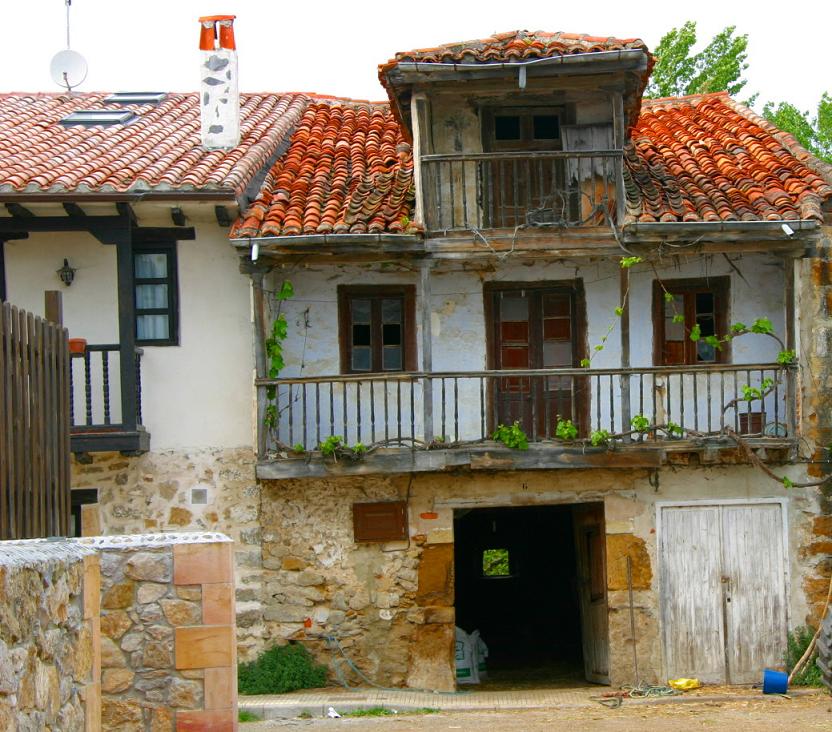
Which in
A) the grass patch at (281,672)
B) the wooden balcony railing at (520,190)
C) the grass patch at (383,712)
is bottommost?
the grass patch at (383,712)

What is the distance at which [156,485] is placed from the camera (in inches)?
602

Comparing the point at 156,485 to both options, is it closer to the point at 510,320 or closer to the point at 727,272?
the point at 510,320

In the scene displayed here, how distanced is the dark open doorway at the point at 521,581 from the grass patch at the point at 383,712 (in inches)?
214

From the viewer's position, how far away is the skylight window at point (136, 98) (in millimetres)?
20062

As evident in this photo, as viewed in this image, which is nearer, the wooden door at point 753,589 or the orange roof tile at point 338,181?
the orange roof tile at point 338,181

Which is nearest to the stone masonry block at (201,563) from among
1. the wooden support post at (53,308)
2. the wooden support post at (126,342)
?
the wooden support post at (53,308)

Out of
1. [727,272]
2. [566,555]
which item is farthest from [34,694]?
[566,555]

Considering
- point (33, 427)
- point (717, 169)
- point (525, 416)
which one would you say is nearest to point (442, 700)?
point (525, 416)

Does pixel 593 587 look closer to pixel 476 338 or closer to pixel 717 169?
pixel 476 338

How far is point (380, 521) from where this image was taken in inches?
600

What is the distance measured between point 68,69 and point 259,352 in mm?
8199

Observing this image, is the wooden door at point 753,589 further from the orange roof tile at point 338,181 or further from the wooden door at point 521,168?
the orange roof tile at point 338,181

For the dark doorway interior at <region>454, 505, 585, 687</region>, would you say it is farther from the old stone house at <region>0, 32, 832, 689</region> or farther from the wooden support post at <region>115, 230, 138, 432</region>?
the wooden support post at <region>115, 230, 138, 432</region>

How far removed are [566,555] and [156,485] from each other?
7093 millimetres
